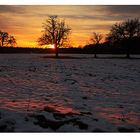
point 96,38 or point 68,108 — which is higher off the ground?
point 96,38

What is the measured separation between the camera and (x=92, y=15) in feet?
24.0

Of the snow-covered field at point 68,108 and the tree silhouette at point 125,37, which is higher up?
the tree silhouette at point 125,37

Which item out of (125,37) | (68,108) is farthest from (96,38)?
(68,108)

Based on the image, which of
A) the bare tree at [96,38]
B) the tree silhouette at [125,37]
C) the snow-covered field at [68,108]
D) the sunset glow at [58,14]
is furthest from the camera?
the tree silhouette at [125,37]

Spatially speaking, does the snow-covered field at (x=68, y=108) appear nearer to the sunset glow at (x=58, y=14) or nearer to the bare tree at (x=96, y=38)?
the sunset glow at (x=58, y=14)

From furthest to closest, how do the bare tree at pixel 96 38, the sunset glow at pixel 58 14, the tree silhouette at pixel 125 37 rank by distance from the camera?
the tree silhouette at pixel 125 37
the bare tree at pixel 96 38
the sunset glow at pixel 58 14

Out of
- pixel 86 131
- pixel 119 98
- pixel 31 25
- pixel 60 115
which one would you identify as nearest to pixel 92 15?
pixel 31 25

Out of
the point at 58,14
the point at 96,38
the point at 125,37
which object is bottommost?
the point at 58,14

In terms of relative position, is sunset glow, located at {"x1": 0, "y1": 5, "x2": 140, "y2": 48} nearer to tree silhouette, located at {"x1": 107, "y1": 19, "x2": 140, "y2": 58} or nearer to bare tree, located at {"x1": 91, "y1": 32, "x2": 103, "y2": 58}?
bare tree, located at {"x1": 91, "y1": 32, "x2": 103, "y2": 58}

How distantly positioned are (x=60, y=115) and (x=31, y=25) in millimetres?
4487

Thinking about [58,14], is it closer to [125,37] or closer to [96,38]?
[96,38]

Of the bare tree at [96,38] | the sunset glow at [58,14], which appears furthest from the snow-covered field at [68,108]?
the bare tree at [96,38]
